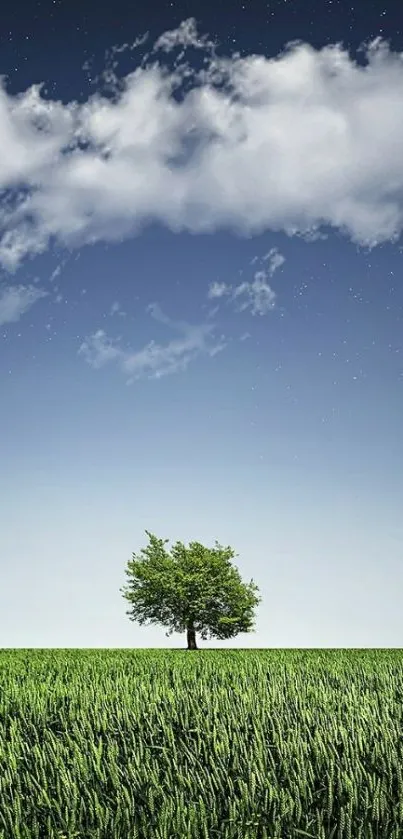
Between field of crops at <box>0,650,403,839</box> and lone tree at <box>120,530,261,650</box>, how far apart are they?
134 feet

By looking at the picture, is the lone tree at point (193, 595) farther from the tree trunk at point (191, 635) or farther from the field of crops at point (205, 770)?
the field of crops at point (205, 770)

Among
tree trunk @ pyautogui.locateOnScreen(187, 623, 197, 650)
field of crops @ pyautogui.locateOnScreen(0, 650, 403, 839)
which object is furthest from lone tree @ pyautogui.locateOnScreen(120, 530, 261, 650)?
field of crops @ pyautogui.locateOnScreen(0, 650, 403, 839)

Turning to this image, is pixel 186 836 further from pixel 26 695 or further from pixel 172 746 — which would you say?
pixel 26 695

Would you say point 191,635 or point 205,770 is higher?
point 191,635

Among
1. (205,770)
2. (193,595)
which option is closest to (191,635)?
(193,595)

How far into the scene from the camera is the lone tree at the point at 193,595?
48531mm

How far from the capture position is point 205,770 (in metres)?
5.49

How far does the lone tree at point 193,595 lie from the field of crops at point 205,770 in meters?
40.8

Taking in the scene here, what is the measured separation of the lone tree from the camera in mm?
48531

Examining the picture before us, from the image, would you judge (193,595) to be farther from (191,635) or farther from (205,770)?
(205,770)

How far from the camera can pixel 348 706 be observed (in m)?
7.80

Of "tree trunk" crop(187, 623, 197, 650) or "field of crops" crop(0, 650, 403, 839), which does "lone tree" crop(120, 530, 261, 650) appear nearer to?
"tree trunk" crop(187, 623, 197, 650)

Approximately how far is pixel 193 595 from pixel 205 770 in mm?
44272

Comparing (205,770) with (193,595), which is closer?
(205,770)
